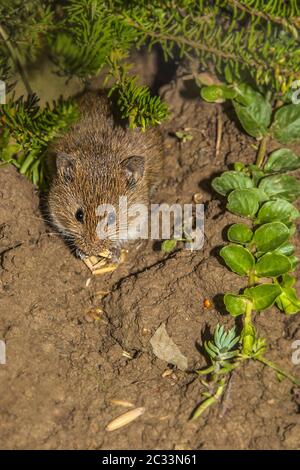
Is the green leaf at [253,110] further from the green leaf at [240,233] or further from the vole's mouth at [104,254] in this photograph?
the vole's mouth at [104,254]

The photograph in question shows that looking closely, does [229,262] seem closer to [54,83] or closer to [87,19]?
[87,19]

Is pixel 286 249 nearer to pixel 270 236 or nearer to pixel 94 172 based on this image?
pixel 270 236

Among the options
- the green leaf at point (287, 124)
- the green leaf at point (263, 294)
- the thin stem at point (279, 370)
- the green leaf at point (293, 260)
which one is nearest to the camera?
the thin stem at point (279, 370)

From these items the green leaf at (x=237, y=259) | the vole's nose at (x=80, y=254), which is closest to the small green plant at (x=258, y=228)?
the green leaf at (x=237, y=259)

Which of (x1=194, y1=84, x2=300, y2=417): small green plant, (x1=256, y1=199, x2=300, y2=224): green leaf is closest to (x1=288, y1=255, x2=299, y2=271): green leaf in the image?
(x1=194, y1=84, x2=300, y2=417): small green plant

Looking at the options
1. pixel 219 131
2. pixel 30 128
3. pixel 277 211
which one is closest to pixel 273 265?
pixel 277 211
